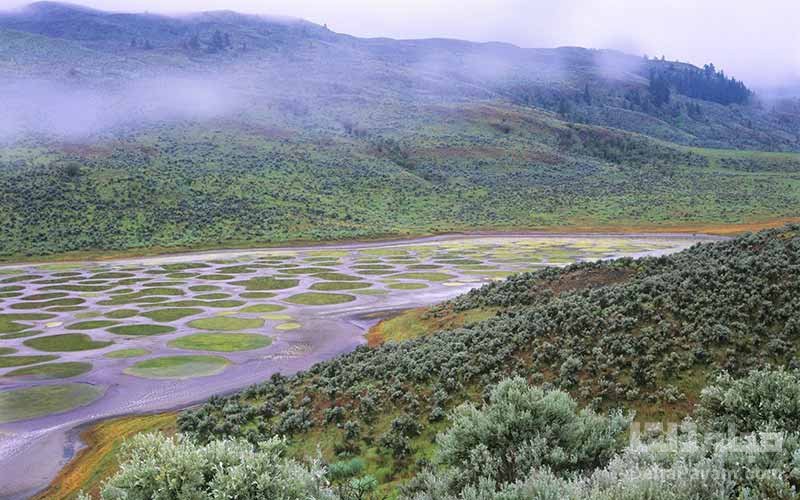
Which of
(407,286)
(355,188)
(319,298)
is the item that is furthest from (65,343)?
(355,188)

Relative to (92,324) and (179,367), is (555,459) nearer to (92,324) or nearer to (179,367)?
(179,367)

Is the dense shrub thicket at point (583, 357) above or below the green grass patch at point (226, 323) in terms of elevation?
above

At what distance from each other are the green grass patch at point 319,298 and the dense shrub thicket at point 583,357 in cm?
2171

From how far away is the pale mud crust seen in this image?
28266 mm

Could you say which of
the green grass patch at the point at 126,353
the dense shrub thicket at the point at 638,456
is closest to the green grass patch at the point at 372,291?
the green grass patch at the point at 126,353

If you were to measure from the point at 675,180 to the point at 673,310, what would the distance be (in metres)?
127

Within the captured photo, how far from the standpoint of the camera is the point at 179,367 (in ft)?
111

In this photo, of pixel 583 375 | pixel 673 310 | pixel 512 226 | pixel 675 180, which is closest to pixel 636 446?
pixel 583 375

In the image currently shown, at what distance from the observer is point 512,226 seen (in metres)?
105

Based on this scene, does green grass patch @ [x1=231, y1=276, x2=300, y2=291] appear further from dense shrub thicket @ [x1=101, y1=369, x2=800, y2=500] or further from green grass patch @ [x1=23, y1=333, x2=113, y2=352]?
dense shrub thicket @ [x1=101, y1=369, x2=800, y2=500]

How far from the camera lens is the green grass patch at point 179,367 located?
3266cm

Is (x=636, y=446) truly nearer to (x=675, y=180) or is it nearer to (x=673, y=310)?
(x=673, y=310)

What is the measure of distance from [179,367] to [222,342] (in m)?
5.36

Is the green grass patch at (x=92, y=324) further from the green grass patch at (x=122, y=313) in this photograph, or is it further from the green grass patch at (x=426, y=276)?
the green grass patch at (x=426, y=276)
